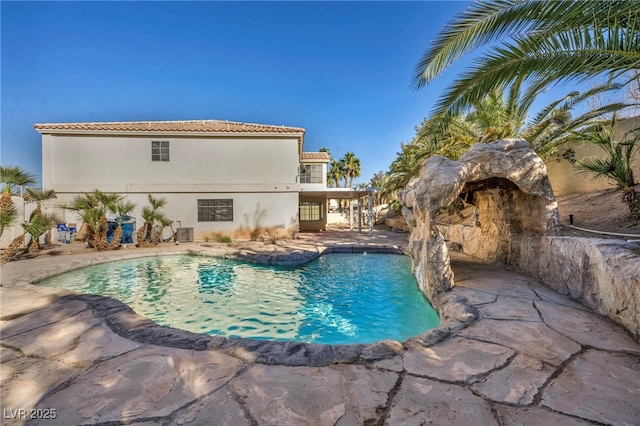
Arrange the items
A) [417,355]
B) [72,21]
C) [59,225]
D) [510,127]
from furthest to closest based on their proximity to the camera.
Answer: [59,225] < [72,21] < [510,127] < [417,355]

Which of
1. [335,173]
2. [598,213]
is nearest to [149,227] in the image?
[598,213]

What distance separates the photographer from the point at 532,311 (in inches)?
156

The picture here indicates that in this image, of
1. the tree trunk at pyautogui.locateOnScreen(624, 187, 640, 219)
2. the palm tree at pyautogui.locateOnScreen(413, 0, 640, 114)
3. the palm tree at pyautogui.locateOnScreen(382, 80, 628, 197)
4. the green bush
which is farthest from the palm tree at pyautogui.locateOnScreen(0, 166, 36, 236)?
the tree trunk at pyautogui.locateOnScreen(624, 187, 640, 219)

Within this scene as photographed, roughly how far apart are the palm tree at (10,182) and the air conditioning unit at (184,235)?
5.63 meters

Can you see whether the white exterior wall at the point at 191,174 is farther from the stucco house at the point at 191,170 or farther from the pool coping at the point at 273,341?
the pool coping at the point at 273,341

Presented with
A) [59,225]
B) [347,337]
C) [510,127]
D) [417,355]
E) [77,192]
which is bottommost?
[347,337]

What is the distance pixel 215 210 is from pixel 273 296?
9887 millimetres

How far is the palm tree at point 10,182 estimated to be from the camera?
8250 millimetres

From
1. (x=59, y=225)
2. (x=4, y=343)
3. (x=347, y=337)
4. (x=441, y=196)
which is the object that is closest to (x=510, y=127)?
(x=441, y=196)

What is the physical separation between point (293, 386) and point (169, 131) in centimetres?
1578

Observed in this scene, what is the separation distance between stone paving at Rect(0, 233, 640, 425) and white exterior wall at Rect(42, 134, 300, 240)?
1134 centimetres

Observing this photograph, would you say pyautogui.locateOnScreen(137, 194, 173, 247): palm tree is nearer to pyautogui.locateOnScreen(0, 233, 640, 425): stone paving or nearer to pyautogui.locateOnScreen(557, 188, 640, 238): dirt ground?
pyautogui.locateOnScreen(0, 233, 640, 425): stone paving

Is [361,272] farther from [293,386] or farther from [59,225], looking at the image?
[59,225]

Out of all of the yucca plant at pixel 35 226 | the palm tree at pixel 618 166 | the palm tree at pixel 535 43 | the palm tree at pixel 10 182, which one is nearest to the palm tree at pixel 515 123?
the palm tree at pixel 618 166
